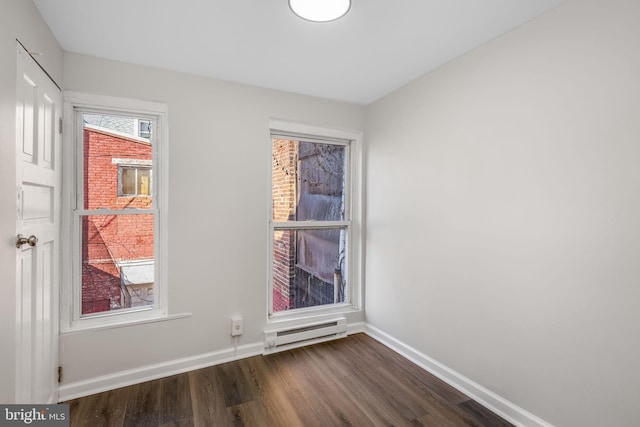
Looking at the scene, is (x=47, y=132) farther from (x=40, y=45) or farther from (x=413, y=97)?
(x=413, y=97)

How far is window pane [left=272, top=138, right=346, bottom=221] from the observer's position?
284 centimetres

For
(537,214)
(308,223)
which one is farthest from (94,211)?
(537,214)

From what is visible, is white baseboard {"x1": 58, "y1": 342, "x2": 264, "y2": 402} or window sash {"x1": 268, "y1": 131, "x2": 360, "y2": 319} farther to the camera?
window sash {"x1": 268, "y1": 131, "x2": 360, "y2": 319}

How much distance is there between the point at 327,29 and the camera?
70.4 inches

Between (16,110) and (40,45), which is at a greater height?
(40,45)

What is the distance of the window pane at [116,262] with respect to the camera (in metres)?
2.16

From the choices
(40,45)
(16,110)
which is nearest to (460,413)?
(16,110)

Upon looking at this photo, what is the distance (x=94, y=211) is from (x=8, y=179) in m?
0.85

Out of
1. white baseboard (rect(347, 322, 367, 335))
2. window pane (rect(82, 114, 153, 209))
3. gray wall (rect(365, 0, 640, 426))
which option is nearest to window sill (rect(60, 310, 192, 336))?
window pane (rect(82, 114, 153, 209))

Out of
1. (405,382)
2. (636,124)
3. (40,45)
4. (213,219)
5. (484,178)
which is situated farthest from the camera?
(213,219)

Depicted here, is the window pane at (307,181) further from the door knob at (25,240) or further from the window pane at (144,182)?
the door knob at (25,240)

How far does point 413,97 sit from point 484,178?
0.98m

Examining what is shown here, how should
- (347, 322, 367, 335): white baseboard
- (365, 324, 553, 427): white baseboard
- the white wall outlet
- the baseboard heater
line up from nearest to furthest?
(365, 324, 553, 427): white baseboard
the white wall outlet
the baseboard heater
(347, 322, 367, 335): white baseboard

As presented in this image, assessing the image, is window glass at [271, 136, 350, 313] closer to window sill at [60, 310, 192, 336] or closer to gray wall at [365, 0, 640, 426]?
gray wall at [365, 0, 640, 426]
